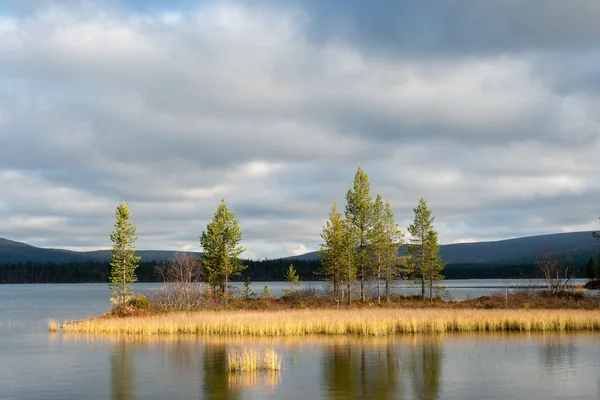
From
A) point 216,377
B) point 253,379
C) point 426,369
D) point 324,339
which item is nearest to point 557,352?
point 426,369

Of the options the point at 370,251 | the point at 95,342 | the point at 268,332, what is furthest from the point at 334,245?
the point at 95,342

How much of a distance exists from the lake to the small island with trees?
3.35 metres

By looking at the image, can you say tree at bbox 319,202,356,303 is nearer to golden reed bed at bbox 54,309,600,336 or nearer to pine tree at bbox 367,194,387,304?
pine tree at bbox 367,194,387,304

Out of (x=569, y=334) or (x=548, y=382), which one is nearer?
(x=548, y=382)

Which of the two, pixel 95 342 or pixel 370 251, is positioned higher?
pixel 370 251

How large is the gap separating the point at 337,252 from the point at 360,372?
51.1 m

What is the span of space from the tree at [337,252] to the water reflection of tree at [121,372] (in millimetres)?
38967

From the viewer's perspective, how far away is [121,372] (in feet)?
97.6

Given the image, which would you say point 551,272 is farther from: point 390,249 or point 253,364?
point 253,364

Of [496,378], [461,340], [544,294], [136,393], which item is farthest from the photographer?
[544,294]

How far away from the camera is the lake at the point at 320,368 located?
24.4 meters

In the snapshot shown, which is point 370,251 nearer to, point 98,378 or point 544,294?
point 544,294

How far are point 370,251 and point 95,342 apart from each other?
1606 inches

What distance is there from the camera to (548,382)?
25.8 m
